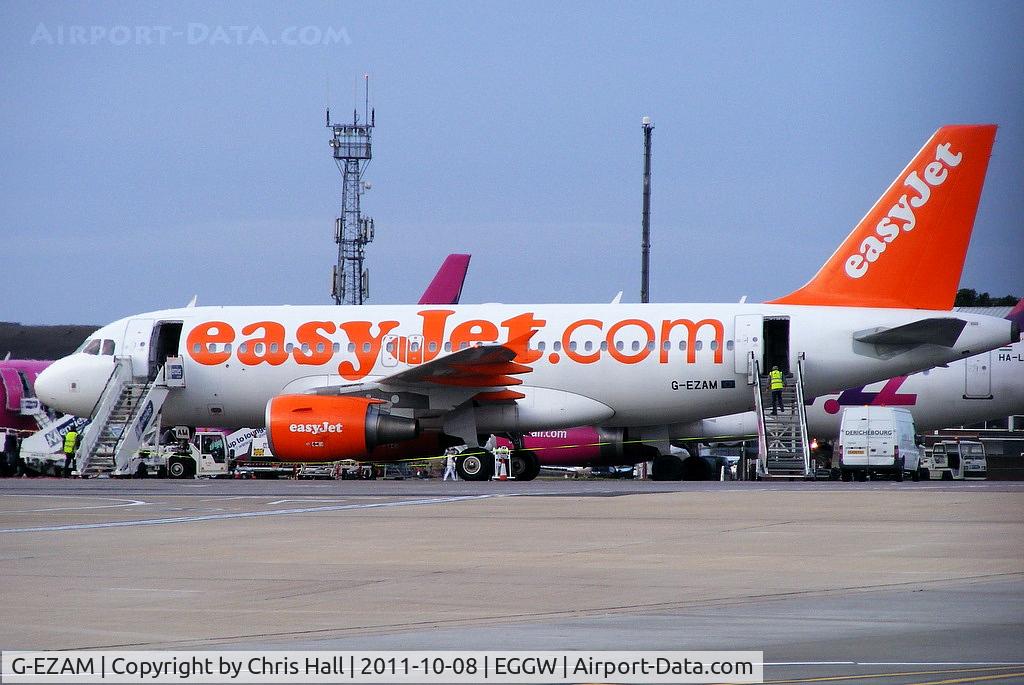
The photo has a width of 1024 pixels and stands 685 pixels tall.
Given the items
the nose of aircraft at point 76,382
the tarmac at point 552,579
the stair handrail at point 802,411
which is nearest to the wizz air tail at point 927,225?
the stair handrail at point 802,411

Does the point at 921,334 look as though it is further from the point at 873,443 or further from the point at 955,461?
the point at 955,461

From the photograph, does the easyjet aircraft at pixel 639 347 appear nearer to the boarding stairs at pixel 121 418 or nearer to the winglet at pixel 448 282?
the boarding stairs at pixel 121 418

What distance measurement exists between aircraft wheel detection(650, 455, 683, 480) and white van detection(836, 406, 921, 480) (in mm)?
4056

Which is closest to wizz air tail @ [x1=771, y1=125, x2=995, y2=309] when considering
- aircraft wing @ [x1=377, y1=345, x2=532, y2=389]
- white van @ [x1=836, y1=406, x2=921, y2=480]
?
white van @ [x1=836, y1=406, x2=921, y2=480]

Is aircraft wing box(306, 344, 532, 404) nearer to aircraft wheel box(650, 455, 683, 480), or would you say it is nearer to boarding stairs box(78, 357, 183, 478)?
boarding stairs box(78, 357, 183, 478)

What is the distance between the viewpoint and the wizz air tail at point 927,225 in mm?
31062

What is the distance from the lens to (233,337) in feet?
109

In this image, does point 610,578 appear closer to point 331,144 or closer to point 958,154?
point 958,154

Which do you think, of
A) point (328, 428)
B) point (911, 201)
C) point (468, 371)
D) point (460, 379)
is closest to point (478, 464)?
point (460, 379)

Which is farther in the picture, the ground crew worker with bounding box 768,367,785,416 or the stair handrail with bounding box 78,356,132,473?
the stair handrail with bounding box 78,356,132,473

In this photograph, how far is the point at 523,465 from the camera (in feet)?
107

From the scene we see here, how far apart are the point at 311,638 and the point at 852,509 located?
11.9 meters

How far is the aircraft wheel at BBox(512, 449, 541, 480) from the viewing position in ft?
107

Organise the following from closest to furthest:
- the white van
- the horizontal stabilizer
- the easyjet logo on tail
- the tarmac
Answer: the tarmac
the horizontal stabilizer
the easyjet logo on tail
the white van
